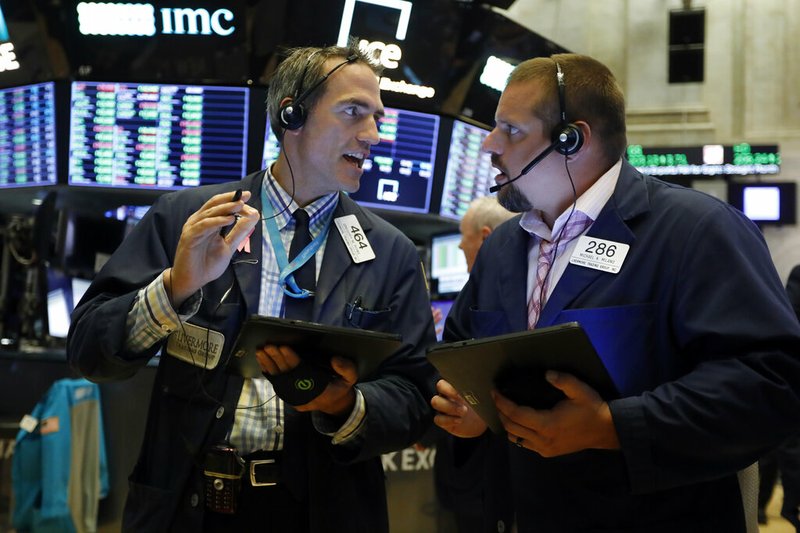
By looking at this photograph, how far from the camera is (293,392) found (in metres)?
1.80

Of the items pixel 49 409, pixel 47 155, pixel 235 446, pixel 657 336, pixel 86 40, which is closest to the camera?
pixel 657 336

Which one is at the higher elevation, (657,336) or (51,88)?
(51,88)

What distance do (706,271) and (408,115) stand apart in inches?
156

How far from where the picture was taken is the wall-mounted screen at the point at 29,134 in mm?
5297

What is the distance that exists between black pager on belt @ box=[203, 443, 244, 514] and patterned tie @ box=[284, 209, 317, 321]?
36 centimetres

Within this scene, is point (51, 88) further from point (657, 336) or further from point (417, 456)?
point (657, 336)

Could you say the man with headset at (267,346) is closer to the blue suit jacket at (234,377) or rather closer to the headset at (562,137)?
the blue suit jacket at (234,377)

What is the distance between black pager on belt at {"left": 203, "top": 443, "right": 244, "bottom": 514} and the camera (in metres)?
1.91

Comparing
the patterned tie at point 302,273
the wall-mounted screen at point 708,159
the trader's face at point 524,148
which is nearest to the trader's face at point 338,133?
the patterned tie at point 302,273

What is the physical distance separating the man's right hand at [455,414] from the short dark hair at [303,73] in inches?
33.3

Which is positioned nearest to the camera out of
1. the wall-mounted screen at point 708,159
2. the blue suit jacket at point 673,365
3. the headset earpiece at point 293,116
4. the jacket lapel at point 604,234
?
the blue suit jacket at point 673,365

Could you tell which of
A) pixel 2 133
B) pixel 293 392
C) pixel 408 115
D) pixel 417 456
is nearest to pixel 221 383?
pixel 293 392

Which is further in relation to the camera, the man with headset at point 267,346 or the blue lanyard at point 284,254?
the blue lanyard at point 284,254

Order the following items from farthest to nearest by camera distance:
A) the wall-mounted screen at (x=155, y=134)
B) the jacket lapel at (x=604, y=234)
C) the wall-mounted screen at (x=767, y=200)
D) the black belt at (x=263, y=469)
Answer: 1. the wall-mounted screen at (x=767, y=200)
2. the wall-mounted screen at (x=155, y=134)
3. the black belt at (x=263, y=469)
4. the jacket lapel at (x=604, y=234)
